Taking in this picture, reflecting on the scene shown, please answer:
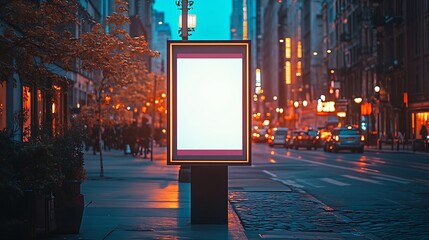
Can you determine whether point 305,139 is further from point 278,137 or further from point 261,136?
point 261,136

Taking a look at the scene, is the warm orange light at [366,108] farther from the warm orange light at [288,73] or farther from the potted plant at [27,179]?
the potted plant at [27,179]

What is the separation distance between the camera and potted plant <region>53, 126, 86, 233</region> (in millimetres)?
11328

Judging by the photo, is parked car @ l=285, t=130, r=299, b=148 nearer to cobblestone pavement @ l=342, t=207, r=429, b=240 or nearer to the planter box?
cobblestone pavement @ l=342, t=207, r=429, b=240

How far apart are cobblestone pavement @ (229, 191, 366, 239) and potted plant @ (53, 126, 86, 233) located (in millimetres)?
2886

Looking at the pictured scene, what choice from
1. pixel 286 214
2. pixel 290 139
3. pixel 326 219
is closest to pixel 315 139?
pixel 290 139

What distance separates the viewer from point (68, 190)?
37.2ft


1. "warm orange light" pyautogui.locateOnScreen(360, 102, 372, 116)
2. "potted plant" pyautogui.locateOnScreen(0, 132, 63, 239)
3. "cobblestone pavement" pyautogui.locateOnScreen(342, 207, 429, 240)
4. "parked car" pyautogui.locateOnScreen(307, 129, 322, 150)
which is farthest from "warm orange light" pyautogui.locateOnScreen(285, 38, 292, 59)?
"potted plant" pyautogui.locateOnScreen(0, 132, 63, 239)

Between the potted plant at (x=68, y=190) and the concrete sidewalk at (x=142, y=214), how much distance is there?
0.73 feet

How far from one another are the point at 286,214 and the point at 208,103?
3.62 metres

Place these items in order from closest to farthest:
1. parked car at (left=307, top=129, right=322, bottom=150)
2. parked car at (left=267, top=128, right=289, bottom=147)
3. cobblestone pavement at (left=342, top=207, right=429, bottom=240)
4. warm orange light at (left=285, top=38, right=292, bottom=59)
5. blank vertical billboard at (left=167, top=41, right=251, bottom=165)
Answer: blank vertical billboard at (left=167, top=41, right=251, bottom=165) → cobblestone pavement at (left=342, top=207, right=429, bottom=240) → parked car at (left=307, top=129, right=322, bottom=150) → parked car at (left=267, top=128, right=289, bottom=147) → warm orange light at (left=285, top=38, right=292, bottom=59)

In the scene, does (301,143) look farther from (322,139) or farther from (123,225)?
(123,225)

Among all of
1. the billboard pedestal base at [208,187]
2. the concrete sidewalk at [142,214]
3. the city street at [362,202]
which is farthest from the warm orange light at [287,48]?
the billboard pedestal base at [208,187]

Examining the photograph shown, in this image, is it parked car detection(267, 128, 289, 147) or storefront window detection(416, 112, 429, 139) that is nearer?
storefront window detection(416, 112, 429, 139)

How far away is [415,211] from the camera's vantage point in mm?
15508
